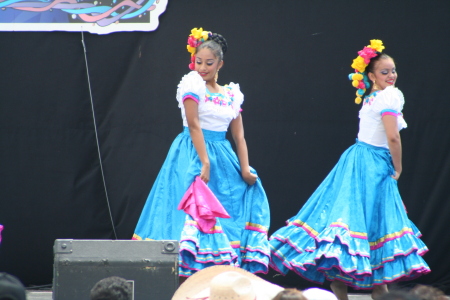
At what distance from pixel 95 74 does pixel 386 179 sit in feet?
7.42

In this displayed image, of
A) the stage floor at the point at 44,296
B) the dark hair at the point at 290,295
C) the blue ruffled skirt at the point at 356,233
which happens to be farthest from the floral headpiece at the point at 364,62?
the dark hair at the point at 290,295

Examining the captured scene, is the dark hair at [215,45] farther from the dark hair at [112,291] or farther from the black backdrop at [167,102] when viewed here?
the dark hair at [112,291]

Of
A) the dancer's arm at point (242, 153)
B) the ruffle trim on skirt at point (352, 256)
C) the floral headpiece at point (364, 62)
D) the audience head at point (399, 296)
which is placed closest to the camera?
the audience head at point (399, 296)

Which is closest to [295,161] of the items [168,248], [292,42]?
[292,42]

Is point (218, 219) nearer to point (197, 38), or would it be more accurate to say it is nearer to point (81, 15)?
point (197, 38)

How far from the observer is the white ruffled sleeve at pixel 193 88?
4449 mm

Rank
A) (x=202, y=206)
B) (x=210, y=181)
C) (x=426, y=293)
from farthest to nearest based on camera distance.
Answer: (x=210, y=181), (x=202, y=206), (x=426, y=293)

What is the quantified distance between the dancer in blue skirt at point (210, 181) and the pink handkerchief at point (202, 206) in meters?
0.01

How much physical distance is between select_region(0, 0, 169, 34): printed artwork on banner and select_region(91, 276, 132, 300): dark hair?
3.38 m

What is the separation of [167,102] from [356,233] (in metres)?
1.87

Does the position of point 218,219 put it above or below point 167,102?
below

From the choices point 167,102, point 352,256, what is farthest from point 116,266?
point 167,102

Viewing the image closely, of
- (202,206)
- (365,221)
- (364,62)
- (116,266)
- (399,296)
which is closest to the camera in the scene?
(399,296)

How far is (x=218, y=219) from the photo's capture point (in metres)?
4.44
